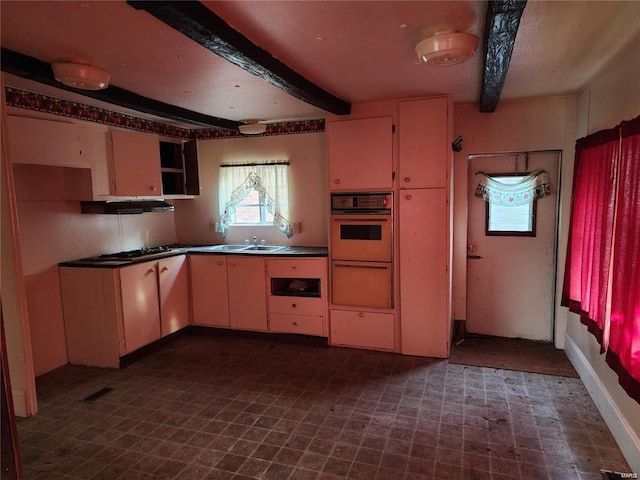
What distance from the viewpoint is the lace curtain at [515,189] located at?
3863mm

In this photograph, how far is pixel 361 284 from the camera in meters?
3.89

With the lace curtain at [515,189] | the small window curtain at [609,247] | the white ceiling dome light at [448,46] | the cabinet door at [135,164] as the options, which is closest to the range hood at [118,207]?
the cabinet door at [135,164]

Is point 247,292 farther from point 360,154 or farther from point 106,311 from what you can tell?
point 360,154

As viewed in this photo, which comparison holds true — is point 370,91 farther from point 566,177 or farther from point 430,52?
point 566,177

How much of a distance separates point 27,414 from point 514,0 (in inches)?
152

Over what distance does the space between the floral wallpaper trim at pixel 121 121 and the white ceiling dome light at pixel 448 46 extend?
7.73 ft

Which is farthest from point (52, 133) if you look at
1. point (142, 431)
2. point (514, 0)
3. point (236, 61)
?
point (514, 0)

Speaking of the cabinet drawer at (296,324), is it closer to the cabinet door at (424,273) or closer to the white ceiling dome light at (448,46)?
the cabinet door at (424,273)

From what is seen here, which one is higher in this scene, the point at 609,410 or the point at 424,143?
A: the point at 424,143

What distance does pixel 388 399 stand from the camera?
296cm

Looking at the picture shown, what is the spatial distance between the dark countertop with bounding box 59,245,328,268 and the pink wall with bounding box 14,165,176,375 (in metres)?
0.15

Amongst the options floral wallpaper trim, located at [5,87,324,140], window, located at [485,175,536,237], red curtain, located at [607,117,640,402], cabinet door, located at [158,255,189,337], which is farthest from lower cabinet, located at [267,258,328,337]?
red curtain, located at [607,117,640,402]

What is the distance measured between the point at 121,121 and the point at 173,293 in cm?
188

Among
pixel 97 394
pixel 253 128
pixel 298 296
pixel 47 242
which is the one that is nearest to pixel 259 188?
pixel 253 128
